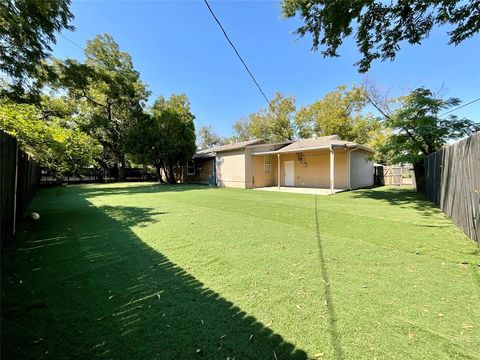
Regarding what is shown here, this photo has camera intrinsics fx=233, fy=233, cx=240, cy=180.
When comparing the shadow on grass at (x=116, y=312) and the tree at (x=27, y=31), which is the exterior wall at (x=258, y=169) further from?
the shadow on grass at (x=116, y=312)

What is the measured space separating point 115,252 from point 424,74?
19.8 metres

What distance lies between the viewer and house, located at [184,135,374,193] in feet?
51.7

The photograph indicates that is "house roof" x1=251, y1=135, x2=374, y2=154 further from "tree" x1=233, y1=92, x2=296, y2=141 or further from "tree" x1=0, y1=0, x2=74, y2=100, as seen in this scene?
"tree" x1=233, y1=92, x2=296, y2=141

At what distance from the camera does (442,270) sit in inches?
133

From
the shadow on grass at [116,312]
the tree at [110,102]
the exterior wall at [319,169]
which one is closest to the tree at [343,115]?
the exterior wall at [319,169]

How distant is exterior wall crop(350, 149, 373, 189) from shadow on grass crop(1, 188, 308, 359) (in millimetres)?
15190

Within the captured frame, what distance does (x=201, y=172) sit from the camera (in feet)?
78.7

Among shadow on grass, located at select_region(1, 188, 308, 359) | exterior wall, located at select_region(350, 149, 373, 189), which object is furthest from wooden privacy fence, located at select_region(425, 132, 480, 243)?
exterior wall, located at select_region(350, 149, 373, 189)

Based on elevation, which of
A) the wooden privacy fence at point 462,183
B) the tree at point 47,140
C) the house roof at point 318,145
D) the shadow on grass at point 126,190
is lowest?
the shadow on grass at point 126,190

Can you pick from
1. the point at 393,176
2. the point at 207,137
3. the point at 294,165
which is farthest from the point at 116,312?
the point at 207,137

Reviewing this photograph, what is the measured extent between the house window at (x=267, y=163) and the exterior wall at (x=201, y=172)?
18.2 ft

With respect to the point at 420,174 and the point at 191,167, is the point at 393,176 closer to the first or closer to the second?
the point at 420,174

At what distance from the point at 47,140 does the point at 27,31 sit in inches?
287

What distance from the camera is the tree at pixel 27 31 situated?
8.35 m
